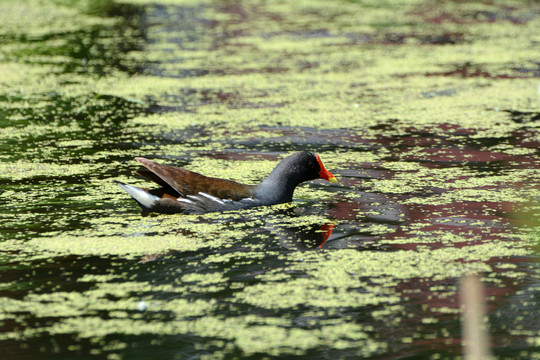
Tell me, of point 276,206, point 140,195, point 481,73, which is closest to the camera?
point 140,195

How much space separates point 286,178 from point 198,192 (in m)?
0.54

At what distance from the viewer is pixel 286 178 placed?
4.79 m

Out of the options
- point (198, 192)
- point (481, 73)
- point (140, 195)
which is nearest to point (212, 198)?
point (198, 192)

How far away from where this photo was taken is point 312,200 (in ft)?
16.3

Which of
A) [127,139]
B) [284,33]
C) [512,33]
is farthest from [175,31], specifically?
[127,139]

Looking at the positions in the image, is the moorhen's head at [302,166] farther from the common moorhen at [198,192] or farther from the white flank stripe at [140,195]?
the white flank stripe at [140,195]

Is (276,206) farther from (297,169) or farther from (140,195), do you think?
(140,195)

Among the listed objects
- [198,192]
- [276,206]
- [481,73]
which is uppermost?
[481,73]

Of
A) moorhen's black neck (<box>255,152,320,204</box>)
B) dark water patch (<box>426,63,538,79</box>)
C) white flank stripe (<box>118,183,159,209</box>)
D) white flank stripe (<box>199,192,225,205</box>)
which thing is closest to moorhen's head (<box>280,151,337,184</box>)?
moorhen's black neck (<box>255,152,320,204</box>)

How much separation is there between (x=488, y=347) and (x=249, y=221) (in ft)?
5.87

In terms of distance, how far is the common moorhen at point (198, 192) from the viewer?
178 inches

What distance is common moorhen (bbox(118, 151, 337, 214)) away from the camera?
453 centimetres

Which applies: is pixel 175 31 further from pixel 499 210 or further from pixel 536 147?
pixel 499 210

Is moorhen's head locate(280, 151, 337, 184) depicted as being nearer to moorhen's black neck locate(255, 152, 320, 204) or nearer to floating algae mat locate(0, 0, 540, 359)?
moorhen's black neck locate(255, 152, 320, 204)
